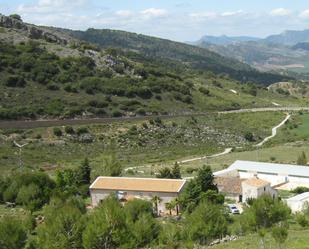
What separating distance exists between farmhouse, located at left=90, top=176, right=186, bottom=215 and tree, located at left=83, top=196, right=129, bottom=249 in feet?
56.0

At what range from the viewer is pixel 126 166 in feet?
238

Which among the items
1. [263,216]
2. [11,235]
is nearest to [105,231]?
[11,235]

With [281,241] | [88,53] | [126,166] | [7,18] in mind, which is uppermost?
[7,18]

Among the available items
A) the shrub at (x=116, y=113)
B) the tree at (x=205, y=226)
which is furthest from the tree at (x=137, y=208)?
the shrub at (x=116, y=113)

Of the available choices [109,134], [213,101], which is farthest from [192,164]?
[213,101]

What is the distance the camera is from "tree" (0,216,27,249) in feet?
108

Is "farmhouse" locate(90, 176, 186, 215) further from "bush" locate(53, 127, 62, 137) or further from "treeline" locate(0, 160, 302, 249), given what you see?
"bush" locate(53, 127, 62, 137)

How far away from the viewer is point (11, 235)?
33125 mm

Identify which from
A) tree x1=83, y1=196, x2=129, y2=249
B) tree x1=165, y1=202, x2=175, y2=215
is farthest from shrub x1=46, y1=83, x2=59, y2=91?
tree x1=83, y1=196, x2=129, y2=249

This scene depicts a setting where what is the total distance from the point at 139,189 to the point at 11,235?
63.8 ft

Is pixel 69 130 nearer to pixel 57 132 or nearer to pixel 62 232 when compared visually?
pixel 57 132

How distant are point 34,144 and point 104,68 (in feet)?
166

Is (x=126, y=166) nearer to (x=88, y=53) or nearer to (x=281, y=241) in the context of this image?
(x=281, y=241)

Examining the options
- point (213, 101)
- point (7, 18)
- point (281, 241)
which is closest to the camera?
point (281, 241)
